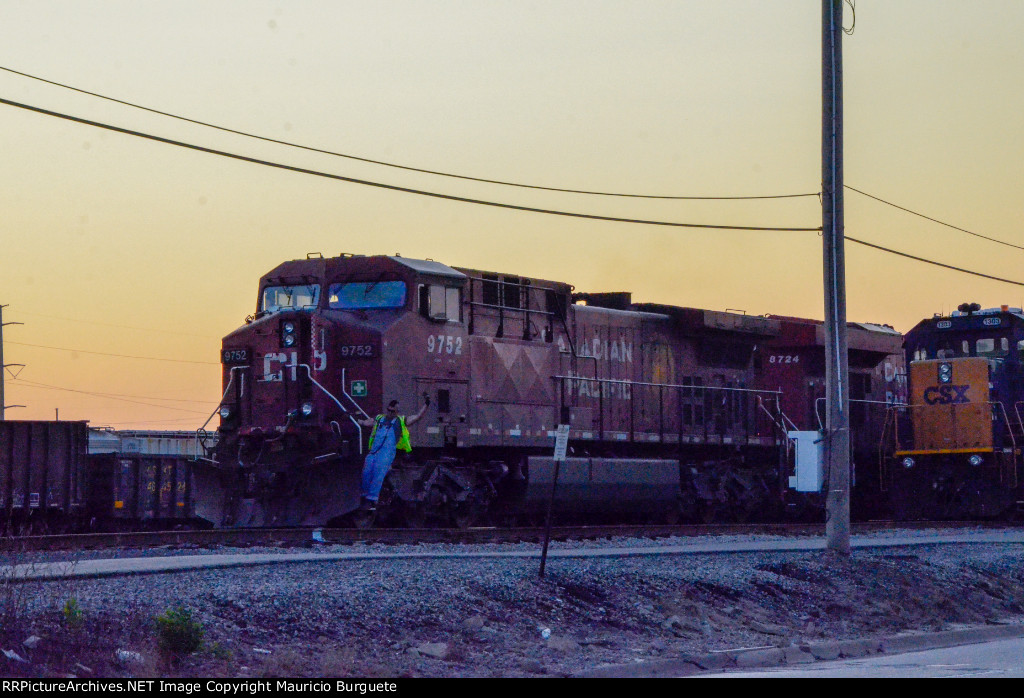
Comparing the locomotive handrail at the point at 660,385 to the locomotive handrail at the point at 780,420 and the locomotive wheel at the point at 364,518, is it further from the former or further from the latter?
the locomotive wheel at the point at 364,518

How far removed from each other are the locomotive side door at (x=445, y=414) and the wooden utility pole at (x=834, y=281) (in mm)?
5963

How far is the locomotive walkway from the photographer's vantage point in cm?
1223

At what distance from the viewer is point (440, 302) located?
68.2 ft

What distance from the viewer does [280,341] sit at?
66.8 ft

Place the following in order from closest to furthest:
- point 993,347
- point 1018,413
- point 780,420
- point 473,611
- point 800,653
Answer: point 473,611, point 800,653, point 780,420, point 1018,413, point 993,347

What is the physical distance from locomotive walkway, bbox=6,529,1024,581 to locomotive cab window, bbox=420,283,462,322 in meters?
4.11

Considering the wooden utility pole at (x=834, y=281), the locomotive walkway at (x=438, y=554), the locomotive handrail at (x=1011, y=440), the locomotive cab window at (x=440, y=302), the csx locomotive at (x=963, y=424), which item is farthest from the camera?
the csx locomotive at (x=963, y=424)

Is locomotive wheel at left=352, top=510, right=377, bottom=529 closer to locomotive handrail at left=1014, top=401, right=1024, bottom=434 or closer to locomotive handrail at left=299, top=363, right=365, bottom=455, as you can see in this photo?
locomotive handrail at left=299, top=363, right=365, bottom=455

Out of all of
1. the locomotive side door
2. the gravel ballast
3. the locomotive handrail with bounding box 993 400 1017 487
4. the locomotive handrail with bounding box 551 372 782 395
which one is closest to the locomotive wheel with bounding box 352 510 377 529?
the locomotive side door

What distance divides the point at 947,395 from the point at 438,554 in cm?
1558

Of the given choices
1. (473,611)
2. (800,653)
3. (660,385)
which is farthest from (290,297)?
(800,653)

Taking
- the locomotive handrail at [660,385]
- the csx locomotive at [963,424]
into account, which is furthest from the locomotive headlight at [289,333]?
the csx locomotive at [963,424]

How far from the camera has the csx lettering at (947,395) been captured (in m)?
27.5

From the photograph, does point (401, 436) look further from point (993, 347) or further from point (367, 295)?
point (993, 347)
